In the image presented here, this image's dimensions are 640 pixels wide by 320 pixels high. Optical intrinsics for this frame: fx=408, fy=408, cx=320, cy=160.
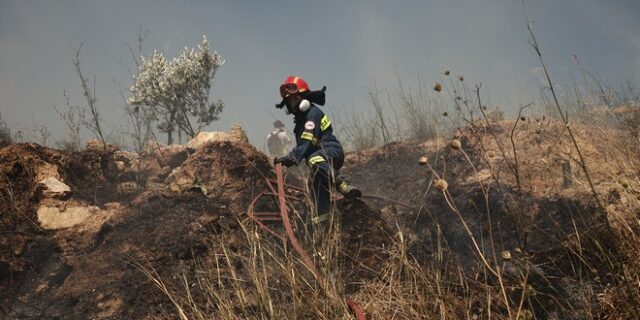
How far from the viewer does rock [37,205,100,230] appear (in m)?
5.03

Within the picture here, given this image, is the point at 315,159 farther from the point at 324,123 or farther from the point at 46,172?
the point at 46,172

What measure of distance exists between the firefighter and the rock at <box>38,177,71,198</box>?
10.7ft

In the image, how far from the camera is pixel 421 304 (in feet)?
6.97

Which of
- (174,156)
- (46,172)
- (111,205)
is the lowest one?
(111,205)

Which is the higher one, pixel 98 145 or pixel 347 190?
pixel 98 145

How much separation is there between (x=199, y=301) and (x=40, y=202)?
11.2ft

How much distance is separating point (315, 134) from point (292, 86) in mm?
578

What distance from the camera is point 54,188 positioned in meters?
5.38

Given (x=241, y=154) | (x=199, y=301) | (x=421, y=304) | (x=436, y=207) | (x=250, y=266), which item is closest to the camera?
(x=250, y=266)

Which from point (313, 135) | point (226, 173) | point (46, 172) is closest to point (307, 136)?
point (313, 135)

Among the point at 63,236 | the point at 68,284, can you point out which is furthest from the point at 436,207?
the point at 63,236

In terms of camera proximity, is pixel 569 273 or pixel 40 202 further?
pixel 40 202

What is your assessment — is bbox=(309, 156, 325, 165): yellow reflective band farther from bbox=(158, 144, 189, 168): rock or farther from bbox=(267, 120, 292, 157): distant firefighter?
bbox=(267, 120, 292, 157): distant firefighter

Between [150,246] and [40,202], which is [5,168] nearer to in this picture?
[40,202]
